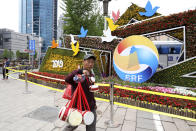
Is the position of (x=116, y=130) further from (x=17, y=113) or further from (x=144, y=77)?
(x=144, y=77)

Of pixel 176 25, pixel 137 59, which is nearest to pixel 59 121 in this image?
pixel 137 59

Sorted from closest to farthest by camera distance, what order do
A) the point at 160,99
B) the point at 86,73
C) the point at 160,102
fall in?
the point at 86,73, the point at 160,102, the point at 160,99

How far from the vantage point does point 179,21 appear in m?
7.50

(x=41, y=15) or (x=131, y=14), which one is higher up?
(x=41, y=15)

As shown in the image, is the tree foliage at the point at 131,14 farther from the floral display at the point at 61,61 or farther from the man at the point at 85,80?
the man at the point at 85,80

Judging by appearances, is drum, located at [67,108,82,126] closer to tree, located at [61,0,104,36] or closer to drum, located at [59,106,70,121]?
drum, located at [59,106,70,121]

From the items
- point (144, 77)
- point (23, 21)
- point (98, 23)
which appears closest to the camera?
point (144, 77)

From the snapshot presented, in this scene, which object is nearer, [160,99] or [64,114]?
[64,114]

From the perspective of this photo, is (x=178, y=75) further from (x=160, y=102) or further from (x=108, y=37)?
(x=108, y=37)

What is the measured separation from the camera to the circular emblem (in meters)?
7.56

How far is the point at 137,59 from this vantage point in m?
7.87

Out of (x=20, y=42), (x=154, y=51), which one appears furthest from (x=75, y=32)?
(x=20, y=42)

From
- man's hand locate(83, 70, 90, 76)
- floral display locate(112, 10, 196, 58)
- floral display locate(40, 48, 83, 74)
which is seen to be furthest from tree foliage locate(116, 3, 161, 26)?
man's hand locate(83, 70, 90, 76)

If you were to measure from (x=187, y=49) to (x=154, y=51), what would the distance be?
1778mm
